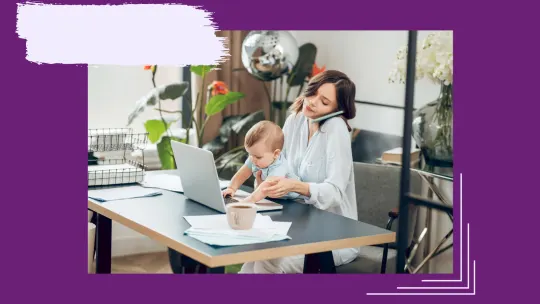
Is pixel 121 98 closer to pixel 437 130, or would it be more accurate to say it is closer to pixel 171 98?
pixel 171 98

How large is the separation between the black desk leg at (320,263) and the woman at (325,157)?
0.21m

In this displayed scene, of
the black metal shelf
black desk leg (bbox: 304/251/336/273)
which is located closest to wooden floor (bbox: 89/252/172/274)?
black desk leg (bbox: 304/251/336/273)

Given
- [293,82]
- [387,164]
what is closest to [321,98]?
[387,164]

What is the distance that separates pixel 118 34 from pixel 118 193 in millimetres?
920

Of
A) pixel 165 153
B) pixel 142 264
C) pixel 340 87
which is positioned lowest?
pixel 142 264

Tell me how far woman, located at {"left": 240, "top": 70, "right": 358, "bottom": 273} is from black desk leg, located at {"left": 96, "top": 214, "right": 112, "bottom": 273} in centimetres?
55

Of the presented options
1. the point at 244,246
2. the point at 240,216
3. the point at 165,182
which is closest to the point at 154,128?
the point at 165,182

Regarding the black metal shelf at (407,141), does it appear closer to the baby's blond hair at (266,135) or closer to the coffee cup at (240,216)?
the coffee cup at (240,216)

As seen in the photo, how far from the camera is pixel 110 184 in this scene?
9.56ft

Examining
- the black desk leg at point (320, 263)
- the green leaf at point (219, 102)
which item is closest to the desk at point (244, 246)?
the black desk leg at point (320, 263)

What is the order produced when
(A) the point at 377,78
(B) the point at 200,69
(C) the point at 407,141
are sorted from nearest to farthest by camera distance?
(C) the point at 407,141 < (A) the point at 377,78 < (B) the point at 200,69

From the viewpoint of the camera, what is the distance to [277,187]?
255 centimetres

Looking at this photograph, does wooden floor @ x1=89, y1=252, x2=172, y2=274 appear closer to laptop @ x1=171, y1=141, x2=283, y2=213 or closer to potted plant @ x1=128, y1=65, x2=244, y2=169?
potted plant @ x1=128, y1=65, x2=244, y2=169

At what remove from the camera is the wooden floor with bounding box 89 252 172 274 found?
4.04 metres
